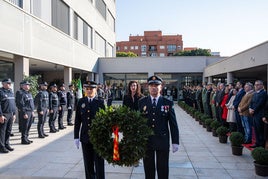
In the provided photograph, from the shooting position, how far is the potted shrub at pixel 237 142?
7.05 metres

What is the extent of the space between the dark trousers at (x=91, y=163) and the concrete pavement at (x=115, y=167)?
0.94 meters

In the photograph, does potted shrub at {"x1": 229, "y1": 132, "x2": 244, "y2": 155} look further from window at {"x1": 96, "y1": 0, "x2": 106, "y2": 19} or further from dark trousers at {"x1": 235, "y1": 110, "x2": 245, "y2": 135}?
window at {"x1": 96, "y1": 0, "x2": 106, "y2": 19}

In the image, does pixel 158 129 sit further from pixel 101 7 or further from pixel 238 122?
pixel 101 7

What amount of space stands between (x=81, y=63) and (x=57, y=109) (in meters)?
11.6

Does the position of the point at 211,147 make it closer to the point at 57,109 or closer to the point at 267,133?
the point at 267,133

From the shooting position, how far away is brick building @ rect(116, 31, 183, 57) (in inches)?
3915

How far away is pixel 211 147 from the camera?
8.34m

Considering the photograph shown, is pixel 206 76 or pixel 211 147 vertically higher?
pixel 206 76

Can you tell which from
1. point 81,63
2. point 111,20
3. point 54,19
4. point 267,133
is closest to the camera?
point 267,133

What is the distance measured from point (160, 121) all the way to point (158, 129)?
12cm

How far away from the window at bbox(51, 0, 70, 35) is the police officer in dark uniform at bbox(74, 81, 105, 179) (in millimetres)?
13360

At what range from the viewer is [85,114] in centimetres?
472

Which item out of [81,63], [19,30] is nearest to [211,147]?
[19,30]

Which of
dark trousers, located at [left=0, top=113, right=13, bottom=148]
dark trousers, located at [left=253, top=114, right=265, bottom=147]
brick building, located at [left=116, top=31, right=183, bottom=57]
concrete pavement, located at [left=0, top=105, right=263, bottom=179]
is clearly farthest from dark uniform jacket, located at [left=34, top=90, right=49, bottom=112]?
brick building, located at [left=116, top=31, right=183, bottom=57]
